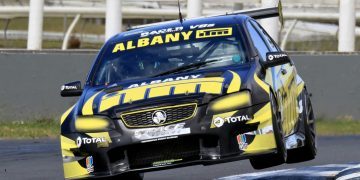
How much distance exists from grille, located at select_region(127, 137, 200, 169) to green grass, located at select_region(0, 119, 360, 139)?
30.9ft

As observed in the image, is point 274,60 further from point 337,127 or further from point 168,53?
point 337,127

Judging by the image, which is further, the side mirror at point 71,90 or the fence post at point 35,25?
the fence post at point 35,25

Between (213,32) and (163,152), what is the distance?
5.98 feet

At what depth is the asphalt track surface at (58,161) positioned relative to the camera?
1234cm

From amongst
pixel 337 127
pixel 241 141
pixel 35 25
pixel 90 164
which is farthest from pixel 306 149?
pixel 35 25

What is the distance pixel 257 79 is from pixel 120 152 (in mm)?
1295

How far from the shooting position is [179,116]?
364 inches

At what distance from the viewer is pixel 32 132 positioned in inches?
747

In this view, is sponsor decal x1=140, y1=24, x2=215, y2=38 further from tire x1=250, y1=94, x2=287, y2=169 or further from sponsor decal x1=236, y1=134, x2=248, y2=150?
sponsor decal x1=236, y1=134, x2=248, y2=150

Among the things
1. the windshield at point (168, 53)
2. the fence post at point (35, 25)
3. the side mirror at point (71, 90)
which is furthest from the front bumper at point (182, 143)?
the fence post at point (35, 25)

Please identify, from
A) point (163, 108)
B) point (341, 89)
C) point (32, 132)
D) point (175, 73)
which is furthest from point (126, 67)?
point (341, 89)

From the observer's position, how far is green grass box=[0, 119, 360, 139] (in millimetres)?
18797

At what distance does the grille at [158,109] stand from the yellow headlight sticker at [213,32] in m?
1.55

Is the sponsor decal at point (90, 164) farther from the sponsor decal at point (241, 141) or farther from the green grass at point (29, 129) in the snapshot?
the green grass at point (29, 129)
